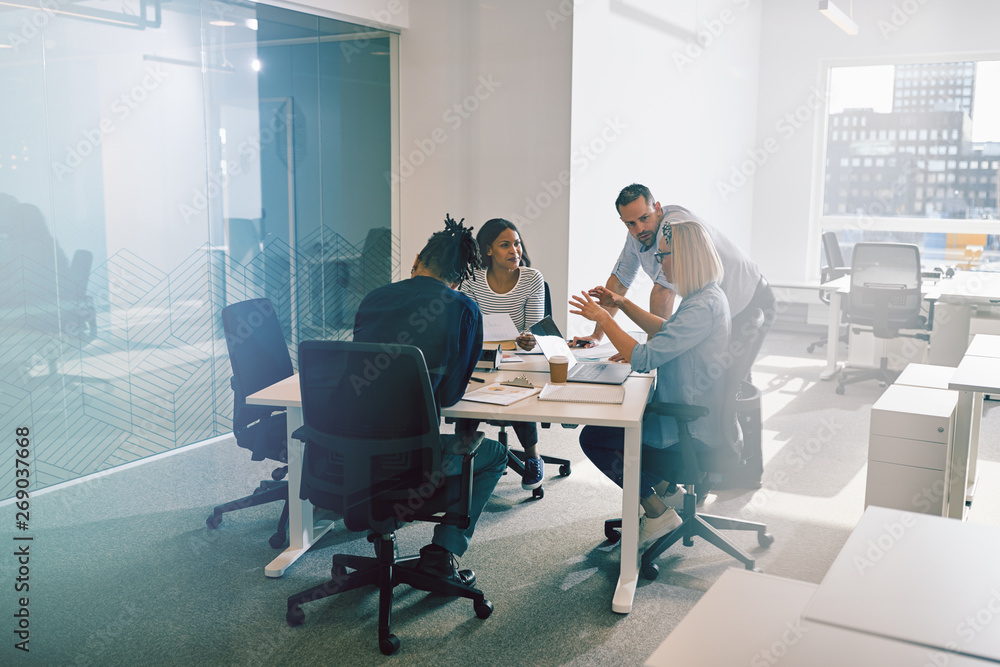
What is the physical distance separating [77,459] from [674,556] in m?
2.83

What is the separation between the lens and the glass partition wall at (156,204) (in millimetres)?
3576

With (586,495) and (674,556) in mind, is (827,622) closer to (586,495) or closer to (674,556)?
(674,556)

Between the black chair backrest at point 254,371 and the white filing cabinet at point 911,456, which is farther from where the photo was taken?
the black chair backrest at point 254,371

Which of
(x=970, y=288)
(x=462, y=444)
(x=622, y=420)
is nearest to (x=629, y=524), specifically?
(x=622, y=420)

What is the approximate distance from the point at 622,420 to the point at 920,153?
6897 millimetres

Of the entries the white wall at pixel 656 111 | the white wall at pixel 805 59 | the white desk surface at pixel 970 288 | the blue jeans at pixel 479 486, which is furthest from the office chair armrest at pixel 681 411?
the white wall at pixel 805 59

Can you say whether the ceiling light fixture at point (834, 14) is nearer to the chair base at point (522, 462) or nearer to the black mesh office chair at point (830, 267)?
the black mesh office chair at point (830, 267)

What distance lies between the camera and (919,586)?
49.3 inches

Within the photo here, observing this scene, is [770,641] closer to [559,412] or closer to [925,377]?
[559,412]

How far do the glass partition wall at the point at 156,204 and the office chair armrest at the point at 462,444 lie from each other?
2.24 metres

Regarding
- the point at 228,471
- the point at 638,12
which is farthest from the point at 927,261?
the point at 228,471

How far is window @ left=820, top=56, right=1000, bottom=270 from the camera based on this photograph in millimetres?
7688

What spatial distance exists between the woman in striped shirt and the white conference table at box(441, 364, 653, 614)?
111 cm

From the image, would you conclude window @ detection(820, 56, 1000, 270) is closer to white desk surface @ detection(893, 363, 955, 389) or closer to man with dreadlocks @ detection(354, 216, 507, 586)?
white desk surface @ detection(893, 363, 955, 389)
